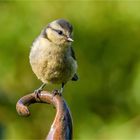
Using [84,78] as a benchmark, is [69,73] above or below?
below

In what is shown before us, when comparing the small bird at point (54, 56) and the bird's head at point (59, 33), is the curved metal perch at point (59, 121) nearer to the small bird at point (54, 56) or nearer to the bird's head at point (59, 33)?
the bird's head at point (59, 33)

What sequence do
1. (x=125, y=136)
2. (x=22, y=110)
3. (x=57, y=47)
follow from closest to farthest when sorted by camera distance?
(x=22, y=110) < (x=57, y=47) < (x=125, y=136)

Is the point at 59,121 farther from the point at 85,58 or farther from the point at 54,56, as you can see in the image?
the point at 85,58

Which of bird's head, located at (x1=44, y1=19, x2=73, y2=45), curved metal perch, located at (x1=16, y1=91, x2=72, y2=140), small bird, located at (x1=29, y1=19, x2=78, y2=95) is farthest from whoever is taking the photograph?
small bird, located at (x1=29, y1=19, x2=78, y2=95)

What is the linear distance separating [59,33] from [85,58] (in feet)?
3.76

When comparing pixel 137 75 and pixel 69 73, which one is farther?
pixel 137 75

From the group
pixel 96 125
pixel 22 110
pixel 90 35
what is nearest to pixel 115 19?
pixel 90 35

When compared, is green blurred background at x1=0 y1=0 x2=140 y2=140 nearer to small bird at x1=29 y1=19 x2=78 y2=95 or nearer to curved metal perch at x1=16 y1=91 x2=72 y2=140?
small bird at x1=29 y1=19 x2=78 y2=95

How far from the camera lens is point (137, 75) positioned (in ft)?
11.0

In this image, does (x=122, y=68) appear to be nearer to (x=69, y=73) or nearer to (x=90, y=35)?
(x=90, y=35)

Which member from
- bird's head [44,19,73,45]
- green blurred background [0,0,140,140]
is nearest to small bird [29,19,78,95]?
bird's head [44,19,73,45]

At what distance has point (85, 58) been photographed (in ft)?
11.3

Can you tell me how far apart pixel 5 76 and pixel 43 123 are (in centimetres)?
33

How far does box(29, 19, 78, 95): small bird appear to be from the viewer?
2.32 metres
